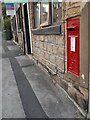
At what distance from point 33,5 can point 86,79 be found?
582cm

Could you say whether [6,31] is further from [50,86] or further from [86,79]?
[86,79]

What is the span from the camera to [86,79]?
4.37 metres

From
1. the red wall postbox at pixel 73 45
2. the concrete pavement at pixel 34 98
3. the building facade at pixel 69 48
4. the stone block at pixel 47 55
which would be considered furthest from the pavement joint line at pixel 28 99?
the red wall postbox at pixel 73 45

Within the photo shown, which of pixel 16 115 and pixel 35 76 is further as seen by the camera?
pixel 35 76

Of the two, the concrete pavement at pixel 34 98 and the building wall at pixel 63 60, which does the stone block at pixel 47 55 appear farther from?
the concrete pavement at pixel 34 98

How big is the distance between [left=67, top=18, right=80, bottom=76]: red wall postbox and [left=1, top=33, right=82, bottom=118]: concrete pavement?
Result: 0.67m

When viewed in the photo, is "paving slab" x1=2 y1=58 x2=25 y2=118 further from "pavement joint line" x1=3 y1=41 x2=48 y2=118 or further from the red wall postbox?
the red wall postbox

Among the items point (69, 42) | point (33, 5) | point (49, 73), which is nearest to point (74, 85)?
point (69, 42)

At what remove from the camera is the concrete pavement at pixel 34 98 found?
472 cm

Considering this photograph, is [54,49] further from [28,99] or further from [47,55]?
[28,99]

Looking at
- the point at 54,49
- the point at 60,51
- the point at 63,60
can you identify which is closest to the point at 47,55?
the point at 54,49

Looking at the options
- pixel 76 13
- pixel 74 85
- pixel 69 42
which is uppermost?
pixel 76 13

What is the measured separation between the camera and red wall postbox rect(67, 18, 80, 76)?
470cm

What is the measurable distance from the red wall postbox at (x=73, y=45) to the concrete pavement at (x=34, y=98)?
2.19 feet
